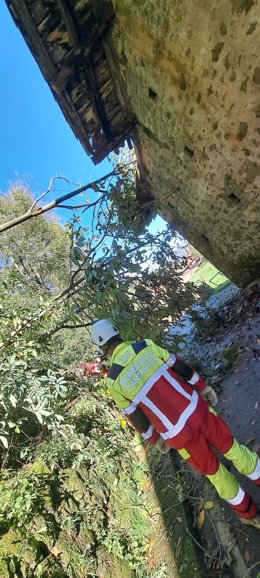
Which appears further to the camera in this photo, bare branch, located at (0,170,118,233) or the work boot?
bare branch, located at (0,170,118,233)

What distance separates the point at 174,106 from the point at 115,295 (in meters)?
2.57

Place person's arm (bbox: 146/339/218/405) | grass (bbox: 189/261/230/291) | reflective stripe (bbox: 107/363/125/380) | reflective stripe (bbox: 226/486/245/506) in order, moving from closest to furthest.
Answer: reflective stripe (bbox: 226/486/245/506) < reflective stripe (bbox: 107/363/125/380) < person's arm (bbox: 146/339/218/405) < grass (bbox: 189/261/230/291)

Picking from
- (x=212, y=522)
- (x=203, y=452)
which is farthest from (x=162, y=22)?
(x=212, y=522)

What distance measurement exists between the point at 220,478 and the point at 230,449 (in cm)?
23

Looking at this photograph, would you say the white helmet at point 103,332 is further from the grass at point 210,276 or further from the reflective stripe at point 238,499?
the grass at point 210,276

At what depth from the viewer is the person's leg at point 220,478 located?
2691 millimetres

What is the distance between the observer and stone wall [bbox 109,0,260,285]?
3.41 meters

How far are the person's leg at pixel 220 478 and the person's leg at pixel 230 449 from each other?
71 mm

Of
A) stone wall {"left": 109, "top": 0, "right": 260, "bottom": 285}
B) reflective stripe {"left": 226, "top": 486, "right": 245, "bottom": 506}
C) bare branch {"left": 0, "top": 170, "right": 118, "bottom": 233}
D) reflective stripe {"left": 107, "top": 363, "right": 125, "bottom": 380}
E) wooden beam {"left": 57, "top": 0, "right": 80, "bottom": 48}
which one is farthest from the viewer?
bare branch {"left": 0, "top": 170, "right": 118, "bottom": 233}

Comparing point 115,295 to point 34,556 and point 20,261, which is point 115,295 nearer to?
point 34,556

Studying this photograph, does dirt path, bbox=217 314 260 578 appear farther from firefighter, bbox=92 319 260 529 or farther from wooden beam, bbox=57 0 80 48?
wooden beam, bbox=57 0 80 48

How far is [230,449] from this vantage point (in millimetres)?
2770

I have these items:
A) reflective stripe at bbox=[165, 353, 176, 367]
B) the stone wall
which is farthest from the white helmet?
the stone wall

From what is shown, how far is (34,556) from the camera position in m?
3.32
